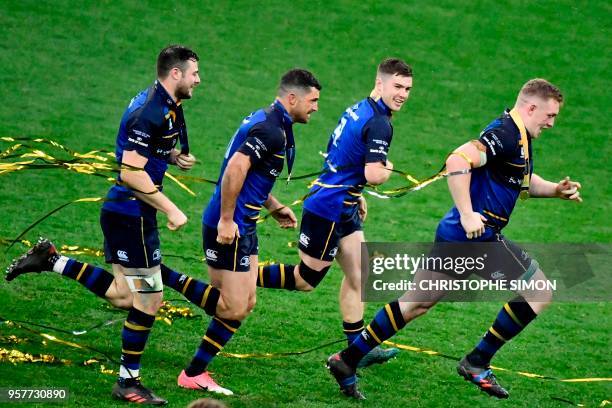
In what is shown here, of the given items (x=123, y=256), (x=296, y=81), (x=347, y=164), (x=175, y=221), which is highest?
(x=296, y=81)

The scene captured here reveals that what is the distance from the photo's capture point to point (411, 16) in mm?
20125

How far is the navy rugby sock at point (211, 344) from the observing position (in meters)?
7.81

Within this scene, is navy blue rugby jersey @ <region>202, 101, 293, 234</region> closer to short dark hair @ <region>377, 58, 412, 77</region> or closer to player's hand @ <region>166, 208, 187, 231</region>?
player's hand @ <region>166, 208, 187, 231</region>

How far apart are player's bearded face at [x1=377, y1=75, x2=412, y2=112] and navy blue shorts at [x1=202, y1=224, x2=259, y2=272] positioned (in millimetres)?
1576

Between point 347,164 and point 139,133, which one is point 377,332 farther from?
point 139,133

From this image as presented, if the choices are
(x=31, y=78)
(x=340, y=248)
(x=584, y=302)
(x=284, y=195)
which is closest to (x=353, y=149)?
(x=340, y=248)

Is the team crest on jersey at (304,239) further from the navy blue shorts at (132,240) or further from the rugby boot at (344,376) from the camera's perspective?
the navy blue shorts at (132,240)

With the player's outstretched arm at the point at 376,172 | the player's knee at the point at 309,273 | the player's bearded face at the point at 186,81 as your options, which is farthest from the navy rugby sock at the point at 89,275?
the player's outstretched arm at the point at 376,172

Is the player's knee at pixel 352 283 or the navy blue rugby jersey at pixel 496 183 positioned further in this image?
the player's knee at pixel 352 283

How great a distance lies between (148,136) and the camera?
24.0ft

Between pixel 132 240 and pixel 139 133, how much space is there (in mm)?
737

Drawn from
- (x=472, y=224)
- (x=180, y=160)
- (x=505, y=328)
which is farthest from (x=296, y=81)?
(x=505, y=328)

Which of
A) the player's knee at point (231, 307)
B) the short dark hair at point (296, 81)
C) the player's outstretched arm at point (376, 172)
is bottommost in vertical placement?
the player's knee at point (231, 307)

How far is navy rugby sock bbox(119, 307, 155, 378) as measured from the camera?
7422 millimetres
